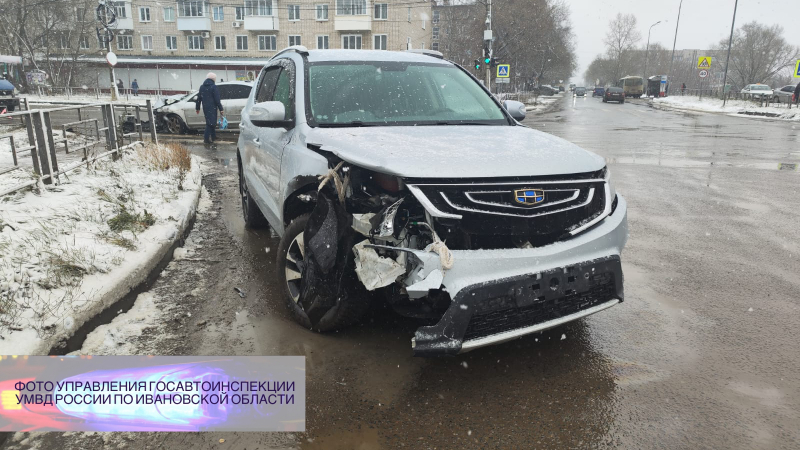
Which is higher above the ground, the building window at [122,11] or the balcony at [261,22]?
the building window at [122,11]

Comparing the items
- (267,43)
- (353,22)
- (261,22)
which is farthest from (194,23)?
(353,22)

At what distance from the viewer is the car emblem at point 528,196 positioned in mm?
2766

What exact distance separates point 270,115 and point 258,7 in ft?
179

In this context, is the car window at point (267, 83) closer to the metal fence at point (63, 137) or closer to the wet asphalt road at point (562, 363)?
the wet asphalt road at point (562, 363)

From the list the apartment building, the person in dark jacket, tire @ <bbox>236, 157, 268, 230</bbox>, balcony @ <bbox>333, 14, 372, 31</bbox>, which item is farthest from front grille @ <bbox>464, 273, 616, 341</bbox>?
balcony @ <bbox>333, 14, 372, 31</bbox>

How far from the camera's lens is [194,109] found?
51.9 feet

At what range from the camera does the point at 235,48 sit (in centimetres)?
5466

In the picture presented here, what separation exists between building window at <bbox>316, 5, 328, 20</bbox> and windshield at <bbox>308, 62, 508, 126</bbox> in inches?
2027

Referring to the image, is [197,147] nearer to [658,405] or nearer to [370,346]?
[370,346]

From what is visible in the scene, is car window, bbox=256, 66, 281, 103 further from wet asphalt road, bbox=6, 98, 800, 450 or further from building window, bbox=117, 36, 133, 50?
building window, bbox=117, 36, 133, 50

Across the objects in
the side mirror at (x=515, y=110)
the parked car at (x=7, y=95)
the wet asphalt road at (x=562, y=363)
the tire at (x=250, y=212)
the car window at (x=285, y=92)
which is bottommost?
the wet asphalt road at (x=562, y=363)

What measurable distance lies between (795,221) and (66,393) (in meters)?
7.29

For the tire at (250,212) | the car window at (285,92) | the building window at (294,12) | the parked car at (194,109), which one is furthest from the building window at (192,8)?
the car window at (285,92)

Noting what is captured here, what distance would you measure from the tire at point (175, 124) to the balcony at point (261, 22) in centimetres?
4018
